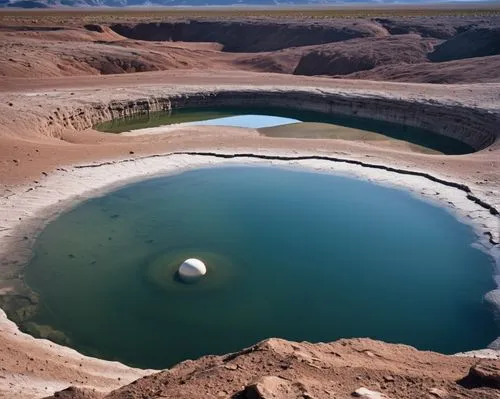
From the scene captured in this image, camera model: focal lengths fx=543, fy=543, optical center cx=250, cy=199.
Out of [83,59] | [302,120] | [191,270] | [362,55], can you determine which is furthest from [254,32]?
[191,270]

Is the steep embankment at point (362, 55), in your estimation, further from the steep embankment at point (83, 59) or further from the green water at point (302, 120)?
the green water at point (302, 120)

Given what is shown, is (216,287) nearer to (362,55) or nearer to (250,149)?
(250,149)

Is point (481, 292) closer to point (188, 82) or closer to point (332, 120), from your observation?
point (332, 120)

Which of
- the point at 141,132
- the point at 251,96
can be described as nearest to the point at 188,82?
the point at 251,96

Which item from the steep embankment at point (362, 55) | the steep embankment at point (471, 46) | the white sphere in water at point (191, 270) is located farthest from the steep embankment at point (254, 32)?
the white sphere in water at point (191, 270)

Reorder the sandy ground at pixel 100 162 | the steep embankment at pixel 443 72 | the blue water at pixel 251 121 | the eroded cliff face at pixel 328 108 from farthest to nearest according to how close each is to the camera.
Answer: the steep embankment at pixel 443 72 → the blue water at pixel 251 121 → the eroded cliff face at pixel 328 108 → the sandy ground at pixel 100 162

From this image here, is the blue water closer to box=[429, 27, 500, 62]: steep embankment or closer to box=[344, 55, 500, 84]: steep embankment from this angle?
box=[344, 55, 500, 84]: steep embankment
